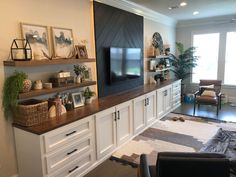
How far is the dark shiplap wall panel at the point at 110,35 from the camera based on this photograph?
133 inches

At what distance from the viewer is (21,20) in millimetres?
2248

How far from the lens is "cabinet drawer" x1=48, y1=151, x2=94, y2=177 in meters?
2.22

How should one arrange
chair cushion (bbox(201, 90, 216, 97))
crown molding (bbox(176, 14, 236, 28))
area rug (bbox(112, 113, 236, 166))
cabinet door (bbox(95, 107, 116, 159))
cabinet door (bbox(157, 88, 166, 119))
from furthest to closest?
crown molding (bbox(176, 14, 236, 28)) < chair cushion (bbox(201, 90, 216, 97)) < cabinet door (bbox(157, 88, 166, 119)) < area rug (bbox(112, 113, 236, 166)) < cabinet door (bbox(95, 107, 116, 159))

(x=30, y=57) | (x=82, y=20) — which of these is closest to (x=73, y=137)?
(x=30, y=57)

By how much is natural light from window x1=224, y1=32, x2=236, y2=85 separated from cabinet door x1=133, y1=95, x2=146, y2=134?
3.62 metres

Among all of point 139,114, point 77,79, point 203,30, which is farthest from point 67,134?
point 203,30

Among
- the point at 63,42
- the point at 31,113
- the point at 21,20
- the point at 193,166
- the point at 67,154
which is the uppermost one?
the point at 21,20

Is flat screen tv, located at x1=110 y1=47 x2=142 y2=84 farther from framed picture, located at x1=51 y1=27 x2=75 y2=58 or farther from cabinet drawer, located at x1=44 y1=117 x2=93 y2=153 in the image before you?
cabinet drawer, located at x1=44 y1=117 x2=93 y2=153

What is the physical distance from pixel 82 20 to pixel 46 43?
0.80 meters

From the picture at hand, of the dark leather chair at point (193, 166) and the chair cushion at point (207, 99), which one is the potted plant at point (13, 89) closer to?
the dark leather chair at point (193, 166)

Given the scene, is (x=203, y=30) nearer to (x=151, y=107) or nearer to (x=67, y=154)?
(x=151, y=107)

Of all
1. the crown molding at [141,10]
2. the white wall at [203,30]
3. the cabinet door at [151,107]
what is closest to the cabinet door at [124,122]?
the cabinet door at [151,107]

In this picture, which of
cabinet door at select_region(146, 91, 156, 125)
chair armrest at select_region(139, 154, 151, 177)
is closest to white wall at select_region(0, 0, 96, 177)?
chair armrest at select_region(139, 154, 151, 177)

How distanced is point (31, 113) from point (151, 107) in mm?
2582
